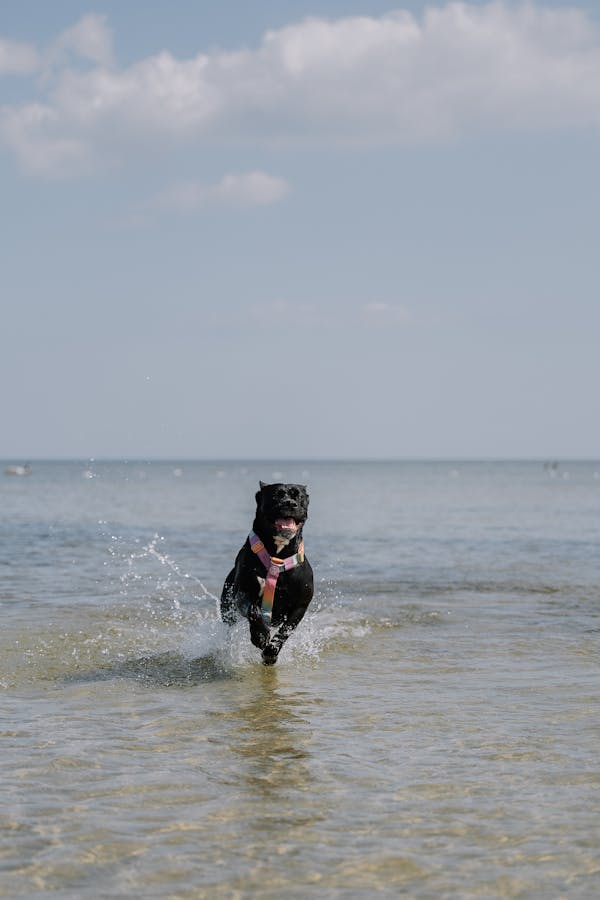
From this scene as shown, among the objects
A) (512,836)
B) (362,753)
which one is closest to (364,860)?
(512,836)

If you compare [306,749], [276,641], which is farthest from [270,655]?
[306,749]

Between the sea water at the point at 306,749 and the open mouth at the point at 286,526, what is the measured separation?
128 cm

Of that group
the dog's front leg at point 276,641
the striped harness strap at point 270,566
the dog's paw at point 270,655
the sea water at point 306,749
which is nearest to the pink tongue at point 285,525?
the striped harness strap at point 270,566

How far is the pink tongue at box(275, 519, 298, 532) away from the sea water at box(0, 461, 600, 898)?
4.31 feet

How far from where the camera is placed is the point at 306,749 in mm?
6094

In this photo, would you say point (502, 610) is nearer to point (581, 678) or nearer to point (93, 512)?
point (581, 678)

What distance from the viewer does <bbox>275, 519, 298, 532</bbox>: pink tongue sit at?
8.61m

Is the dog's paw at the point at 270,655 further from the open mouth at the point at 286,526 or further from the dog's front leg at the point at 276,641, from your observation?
the open mouth at the point at 286,526

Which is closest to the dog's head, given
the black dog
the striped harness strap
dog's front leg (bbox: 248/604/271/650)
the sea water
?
the black dog

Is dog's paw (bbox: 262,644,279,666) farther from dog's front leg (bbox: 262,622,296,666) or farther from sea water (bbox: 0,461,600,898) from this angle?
sea water (bbox: 0,461,600,898)

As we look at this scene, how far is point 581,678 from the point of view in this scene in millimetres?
8281

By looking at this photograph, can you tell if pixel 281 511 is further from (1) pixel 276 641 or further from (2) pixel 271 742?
(2) pixel 271 742

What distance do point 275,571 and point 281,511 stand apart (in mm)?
532

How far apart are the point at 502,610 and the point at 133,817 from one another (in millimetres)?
8775
